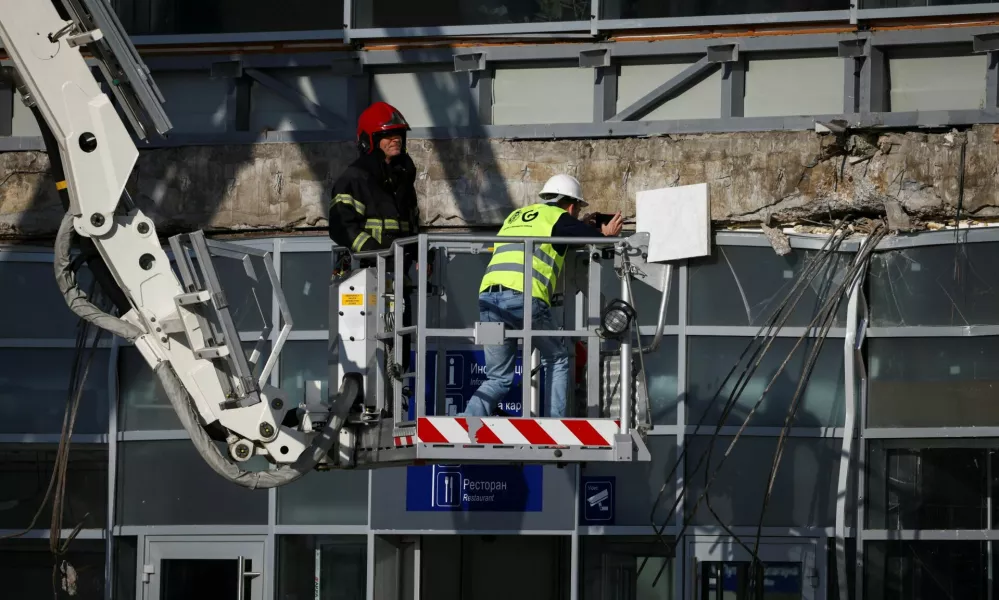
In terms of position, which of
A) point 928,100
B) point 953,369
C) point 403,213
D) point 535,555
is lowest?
point 535,555

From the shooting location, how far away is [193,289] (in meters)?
9.41

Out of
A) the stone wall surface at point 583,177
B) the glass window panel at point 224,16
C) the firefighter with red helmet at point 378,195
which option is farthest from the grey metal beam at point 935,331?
the glass window panel at point 224,16

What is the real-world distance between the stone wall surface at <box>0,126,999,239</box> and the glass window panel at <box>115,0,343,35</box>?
1175 millimetres

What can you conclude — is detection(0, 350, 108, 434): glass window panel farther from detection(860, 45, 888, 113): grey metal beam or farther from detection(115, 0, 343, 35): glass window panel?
detection(860, 45, 888, 113): grey metal beam

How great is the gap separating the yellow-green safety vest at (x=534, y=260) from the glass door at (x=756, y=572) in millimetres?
3371

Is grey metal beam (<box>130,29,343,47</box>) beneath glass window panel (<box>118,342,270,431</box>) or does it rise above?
above

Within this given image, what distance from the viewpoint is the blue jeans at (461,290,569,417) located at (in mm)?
9883

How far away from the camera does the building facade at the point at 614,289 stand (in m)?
12.0

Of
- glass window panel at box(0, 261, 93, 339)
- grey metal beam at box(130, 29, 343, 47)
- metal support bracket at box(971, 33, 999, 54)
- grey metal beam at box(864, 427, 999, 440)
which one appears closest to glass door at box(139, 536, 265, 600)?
glass window panel at box(0, 261, 93, 339)

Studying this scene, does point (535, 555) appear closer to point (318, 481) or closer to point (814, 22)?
point (318, 481)

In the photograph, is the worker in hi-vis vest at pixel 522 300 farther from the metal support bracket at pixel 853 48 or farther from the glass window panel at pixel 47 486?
the glass window panel at pixel 47 486

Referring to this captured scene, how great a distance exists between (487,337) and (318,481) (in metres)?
3.64

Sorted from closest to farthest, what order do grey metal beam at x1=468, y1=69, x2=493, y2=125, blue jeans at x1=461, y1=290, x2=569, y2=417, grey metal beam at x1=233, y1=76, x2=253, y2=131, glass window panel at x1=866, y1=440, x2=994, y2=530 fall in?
blue jeans at x1=461, y1=290, x2=569, y2=417
glass window panel at x1=866, y1=440, x2=994, y2=530
grey metal beam at x1=468, y1=69, x2=493, y2=125
grey metal beam at x1=233, y1=76, x2=253, y2=131

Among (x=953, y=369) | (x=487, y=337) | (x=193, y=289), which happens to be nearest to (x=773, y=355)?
(x=953, y=369)
